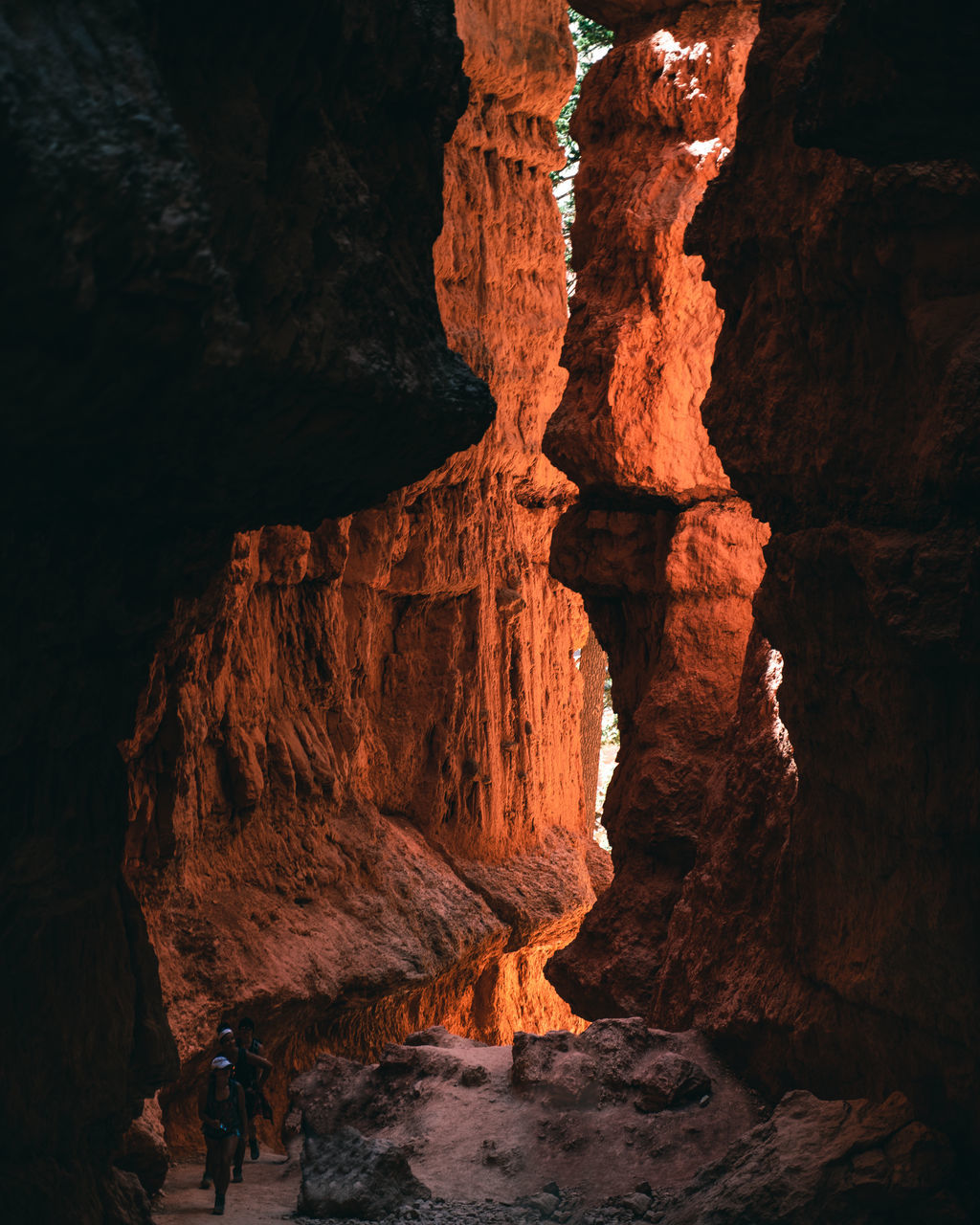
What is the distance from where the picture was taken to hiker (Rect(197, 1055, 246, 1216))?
24.7 feet

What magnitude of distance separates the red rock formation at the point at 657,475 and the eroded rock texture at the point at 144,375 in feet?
16.2

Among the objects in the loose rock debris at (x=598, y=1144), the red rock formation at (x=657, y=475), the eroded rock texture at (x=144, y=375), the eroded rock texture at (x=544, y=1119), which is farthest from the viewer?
the red rock formation at (x=657, y=475)

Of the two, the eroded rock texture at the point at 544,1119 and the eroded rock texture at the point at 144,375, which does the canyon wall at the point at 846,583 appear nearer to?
the eroded rock texture at the point at 544,1119

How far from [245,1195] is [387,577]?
6.64m

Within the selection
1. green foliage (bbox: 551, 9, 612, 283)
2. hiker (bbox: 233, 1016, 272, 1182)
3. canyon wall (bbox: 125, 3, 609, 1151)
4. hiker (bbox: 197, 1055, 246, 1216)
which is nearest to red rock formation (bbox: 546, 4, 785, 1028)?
canyon wall (bbox: 125, 3, 609, 1151)

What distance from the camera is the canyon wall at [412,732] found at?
9.89 meters

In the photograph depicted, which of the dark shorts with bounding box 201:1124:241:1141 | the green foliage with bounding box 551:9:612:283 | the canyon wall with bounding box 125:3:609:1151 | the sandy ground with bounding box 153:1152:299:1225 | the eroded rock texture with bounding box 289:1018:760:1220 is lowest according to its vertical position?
the sandy ground with bounding box 153:1152:299:1225

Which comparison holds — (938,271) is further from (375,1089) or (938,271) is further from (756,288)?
(375,1089)

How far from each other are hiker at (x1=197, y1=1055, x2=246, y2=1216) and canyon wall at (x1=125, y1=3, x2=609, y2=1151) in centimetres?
154

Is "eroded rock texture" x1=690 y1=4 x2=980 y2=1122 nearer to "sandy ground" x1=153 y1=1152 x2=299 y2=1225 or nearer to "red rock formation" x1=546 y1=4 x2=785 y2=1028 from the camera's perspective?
"red rock formation" x1=546 y1=4 x2=785 y2=1028

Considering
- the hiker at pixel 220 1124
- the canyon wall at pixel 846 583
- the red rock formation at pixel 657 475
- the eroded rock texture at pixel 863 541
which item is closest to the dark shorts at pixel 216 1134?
the hiker at pixel 220 1124

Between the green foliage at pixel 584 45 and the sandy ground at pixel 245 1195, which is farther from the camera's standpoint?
the green foliage at pixel 584 45

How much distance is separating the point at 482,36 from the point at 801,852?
421 inches


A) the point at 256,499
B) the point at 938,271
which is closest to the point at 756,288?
the point at 938,271
